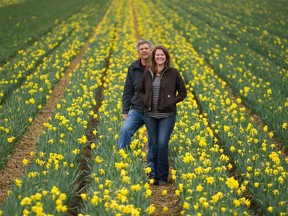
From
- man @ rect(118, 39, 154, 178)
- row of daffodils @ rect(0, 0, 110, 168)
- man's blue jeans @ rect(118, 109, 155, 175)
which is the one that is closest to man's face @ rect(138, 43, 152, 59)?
man @ rect(118, 39, 154, 178)

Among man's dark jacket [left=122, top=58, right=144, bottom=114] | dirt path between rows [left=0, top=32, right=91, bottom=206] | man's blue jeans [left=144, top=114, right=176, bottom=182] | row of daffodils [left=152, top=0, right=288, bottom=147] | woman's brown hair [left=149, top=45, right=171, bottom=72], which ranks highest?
woman's brown hair [left=149, top=45, right=171, bottom=72]

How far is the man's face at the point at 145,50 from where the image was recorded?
555 centimetres

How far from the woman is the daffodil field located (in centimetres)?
47

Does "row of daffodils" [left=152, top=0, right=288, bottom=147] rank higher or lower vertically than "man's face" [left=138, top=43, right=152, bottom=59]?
lower

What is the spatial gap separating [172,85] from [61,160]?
6.22 ft

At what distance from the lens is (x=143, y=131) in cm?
718

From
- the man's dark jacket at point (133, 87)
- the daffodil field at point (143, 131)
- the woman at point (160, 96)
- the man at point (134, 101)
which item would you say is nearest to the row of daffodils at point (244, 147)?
the daffodil field at point (143, 131)

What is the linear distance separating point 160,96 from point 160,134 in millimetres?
538

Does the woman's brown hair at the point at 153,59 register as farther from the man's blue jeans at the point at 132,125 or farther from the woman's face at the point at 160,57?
the man's blue jeans at the point at 132,125

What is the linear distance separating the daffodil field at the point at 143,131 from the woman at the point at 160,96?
1.56ft

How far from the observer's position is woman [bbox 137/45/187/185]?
17.6 feet

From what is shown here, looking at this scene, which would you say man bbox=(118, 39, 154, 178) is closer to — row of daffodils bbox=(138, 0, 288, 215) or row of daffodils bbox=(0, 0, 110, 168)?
row of daffodils bbox=(138, 0, 288, 215)

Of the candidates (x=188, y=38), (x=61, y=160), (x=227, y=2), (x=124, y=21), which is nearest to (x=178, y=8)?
(x=227, y=2)

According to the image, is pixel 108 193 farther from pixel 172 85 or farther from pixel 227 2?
pixel 227 2
